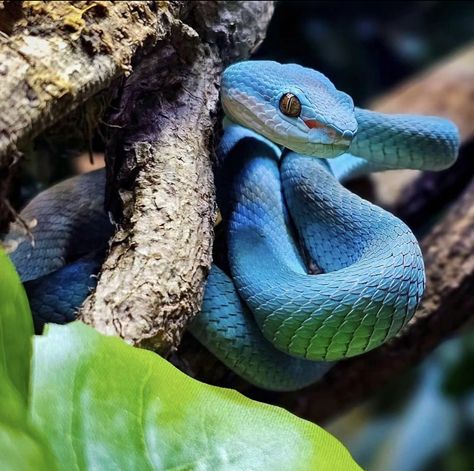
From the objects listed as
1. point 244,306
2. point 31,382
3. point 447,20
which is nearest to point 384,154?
point 244,306

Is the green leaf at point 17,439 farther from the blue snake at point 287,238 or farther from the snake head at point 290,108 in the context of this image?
the snake head at point 290,108

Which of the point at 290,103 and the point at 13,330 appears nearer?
the point at 13,330

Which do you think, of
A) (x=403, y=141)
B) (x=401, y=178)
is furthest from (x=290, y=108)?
(x=401, y=178)

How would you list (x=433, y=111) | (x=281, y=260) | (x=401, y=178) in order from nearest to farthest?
(x=281, y=260)
(x=401, y=178)
(x=433, y=111)

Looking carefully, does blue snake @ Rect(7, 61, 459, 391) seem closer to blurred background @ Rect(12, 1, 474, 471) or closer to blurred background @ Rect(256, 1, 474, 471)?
blurred background @ Rect(12, 1, 474, 471)

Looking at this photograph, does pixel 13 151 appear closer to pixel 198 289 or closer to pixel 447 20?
pixel 198 289

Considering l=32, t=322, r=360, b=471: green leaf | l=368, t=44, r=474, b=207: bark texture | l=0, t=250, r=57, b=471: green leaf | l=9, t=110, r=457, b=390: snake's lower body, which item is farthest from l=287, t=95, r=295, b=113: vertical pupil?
l=368, t=44, r=474, b=207: bark texture

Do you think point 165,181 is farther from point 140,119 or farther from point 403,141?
point 403,141
